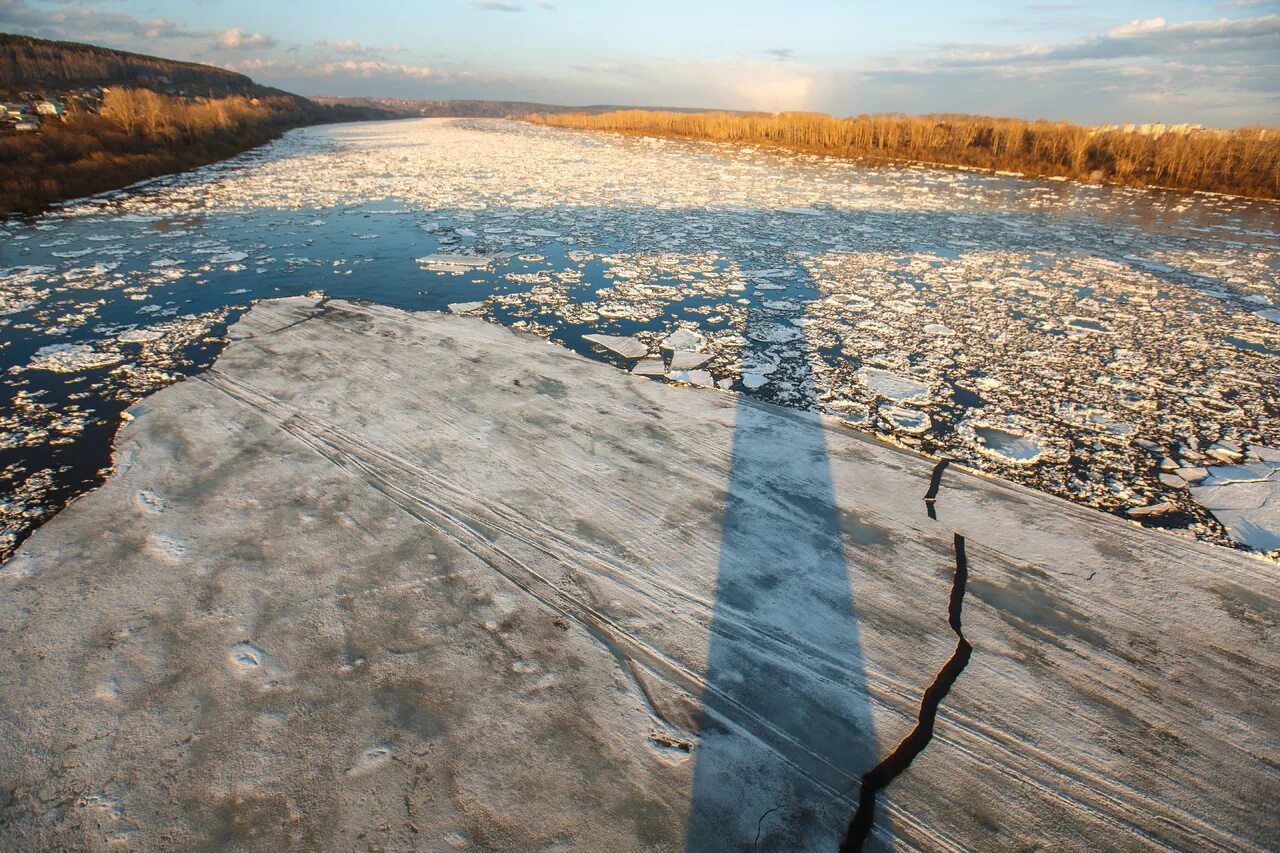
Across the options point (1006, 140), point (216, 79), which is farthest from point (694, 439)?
point (216, 79)

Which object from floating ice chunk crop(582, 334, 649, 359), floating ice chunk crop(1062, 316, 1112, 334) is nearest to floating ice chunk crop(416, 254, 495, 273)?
floating ice chunk crop(582, 334, 649, 359)

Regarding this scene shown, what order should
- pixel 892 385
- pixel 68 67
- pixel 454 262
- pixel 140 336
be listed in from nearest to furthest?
pixel 892 385 → pixel 140 336 → pixel 454 262 → pixel 68 67

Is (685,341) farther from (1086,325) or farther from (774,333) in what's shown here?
(1086,325)

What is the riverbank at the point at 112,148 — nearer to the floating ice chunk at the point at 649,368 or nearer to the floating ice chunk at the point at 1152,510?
the floating ice chunk at the point at 649,368

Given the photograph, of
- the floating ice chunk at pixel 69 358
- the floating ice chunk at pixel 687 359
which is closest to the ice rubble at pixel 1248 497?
the floating ice chunk at pixel 687 359

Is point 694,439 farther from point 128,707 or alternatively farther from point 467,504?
point 128,707

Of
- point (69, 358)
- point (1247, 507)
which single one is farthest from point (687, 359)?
point (69, 358)
